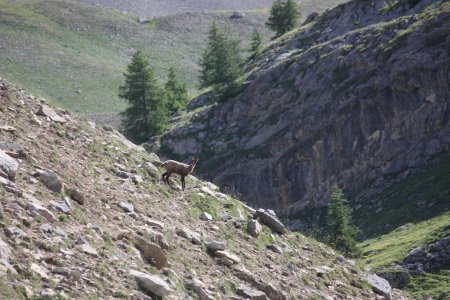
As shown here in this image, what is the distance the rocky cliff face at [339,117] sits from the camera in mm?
43781

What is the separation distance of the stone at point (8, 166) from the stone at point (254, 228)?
726cm

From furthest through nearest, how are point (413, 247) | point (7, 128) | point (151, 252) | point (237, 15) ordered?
point (237, 15)
point (413, 247)
point (7, 128)
point (151, 252)

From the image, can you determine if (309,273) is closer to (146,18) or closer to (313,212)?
(313,212)

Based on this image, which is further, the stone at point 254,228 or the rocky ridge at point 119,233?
the stone at point 254,228

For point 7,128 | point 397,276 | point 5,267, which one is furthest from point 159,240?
point 397,276

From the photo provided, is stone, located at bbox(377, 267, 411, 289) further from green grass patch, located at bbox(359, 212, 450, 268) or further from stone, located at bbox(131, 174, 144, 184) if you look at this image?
stone, located at bbox(131, 174, 144, 184)

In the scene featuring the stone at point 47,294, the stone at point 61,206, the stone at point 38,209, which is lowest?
the stone at point 47,294

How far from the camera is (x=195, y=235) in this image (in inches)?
691

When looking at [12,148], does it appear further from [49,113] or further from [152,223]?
[49,113]

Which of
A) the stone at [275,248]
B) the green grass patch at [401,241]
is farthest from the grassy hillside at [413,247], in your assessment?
the stone at [275,248]

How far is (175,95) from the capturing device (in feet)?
233

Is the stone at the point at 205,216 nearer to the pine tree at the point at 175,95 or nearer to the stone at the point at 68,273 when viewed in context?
the stone at the point at 68,273

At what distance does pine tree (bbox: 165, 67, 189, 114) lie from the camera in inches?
2682

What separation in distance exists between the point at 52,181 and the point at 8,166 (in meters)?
1.08
